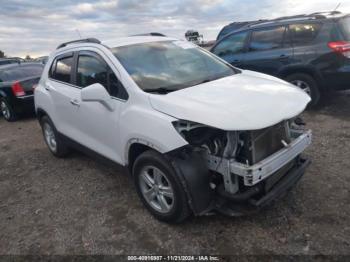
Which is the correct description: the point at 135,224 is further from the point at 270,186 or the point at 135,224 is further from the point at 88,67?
the point at 88,67

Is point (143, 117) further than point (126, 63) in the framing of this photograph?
No

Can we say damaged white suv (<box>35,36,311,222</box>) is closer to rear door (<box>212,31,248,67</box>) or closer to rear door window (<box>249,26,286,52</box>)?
rear door window (<box>249,26,286,52</box>)

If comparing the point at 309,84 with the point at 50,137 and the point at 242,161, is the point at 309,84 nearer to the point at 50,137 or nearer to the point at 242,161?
the point at 242,161

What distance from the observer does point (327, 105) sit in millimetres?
6691

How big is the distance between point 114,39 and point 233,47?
13.6 feet

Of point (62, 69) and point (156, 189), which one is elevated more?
point (62, 69)

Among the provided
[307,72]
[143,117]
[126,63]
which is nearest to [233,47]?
[307,72]

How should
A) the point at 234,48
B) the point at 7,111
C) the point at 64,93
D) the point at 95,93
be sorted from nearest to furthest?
the point at 95,93
the point at 64,93
the point at 234,48
the point at 7,111

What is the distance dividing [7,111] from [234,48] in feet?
21.3

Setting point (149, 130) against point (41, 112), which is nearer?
point (149, 130)

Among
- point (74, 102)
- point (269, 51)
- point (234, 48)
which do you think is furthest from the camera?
point (234, 48)

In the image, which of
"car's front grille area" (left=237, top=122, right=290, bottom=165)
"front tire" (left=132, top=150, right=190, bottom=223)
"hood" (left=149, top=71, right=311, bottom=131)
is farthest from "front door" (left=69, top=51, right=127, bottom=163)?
"car's front grille area" (left=237, top=122, right=290, bottom=165)

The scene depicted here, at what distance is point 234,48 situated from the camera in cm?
759

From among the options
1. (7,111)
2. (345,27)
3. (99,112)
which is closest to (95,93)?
(99,112)
